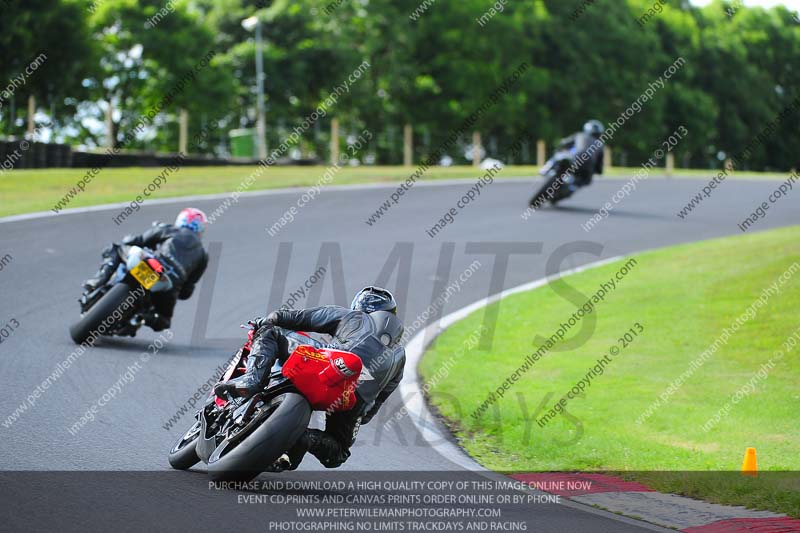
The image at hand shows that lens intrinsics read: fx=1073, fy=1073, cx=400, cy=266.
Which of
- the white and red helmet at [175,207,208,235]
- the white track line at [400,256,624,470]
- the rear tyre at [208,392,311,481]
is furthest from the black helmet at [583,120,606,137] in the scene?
the rear tyre at [208,392,311,481]

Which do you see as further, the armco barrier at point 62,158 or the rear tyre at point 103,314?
the armco barrier at point 62,158

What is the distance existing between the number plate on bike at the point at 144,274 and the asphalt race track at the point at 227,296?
2.23 ft

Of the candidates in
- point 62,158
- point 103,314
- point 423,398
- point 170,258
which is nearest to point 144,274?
point 170,258

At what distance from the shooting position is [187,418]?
870 cm

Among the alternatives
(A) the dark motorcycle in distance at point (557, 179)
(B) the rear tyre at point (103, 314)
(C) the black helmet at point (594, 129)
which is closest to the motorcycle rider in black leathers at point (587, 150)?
(C) the black helmet at point (594, 129)

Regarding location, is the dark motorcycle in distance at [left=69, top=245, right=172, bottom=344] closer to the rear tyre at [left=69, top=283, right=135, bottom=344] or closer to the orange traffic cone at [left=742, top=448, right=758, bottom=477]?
the rear tyre at [left=69, top=283, right=135, bottom=344]

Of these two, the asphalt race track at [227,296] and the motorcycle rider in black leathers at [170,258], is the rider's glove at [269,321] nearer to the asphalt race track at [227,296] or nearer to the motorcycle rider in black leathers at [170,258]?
the asphalt race track at [227,296]

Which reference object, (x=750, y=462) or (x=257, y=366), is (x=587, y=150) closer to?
(x=750, y=462)

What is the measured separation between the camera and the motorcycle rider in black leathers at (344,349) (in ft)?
22.2

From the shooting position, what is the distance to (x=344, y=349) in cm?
677

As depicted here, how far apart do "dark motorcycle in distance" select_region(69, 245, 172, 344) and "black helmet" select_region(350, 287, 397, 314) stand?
463 cm

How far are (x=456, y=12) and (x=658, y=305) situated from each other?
41612 millimetres

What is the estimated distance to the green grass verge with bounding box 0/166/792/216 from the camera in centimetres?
2111

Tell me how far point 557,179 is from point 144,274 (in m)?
14.9
